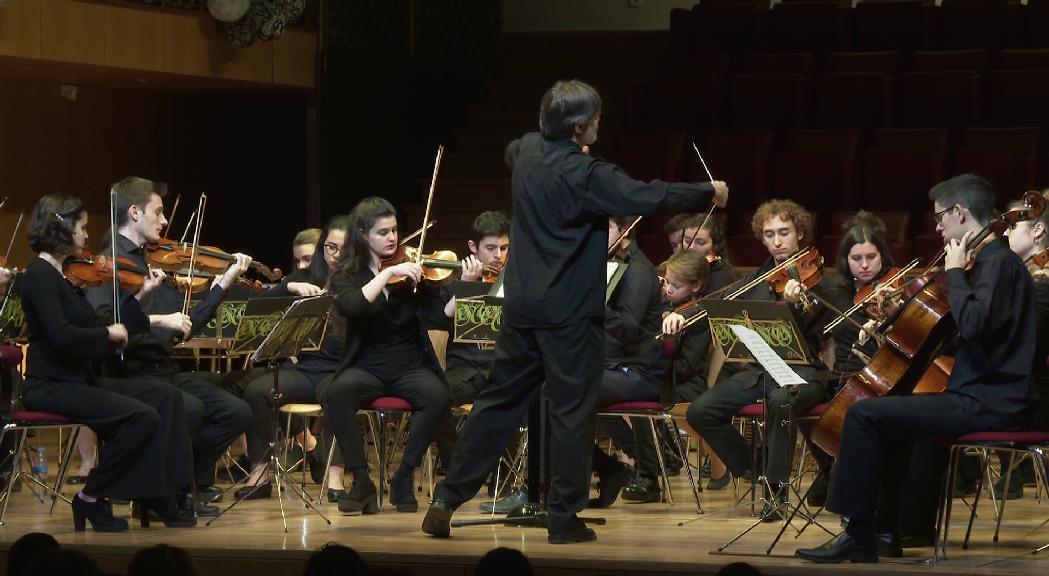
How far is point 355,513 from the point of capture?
5.25m

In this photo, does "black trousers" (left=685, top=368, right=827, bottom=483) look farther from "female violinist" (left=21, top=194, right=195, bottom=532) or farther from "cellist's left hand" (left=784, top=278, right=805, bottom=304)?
"female violinist" (left=21, top=194, right=195, bottom=532)

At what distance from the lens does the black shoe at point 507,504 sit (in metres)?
5.12

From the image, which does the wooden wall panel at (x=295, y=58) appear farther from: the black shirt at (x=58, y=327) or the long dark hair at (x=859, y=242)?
the long dark hair at (x=859, y=242)

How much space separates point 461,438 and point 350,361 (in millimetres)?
1101

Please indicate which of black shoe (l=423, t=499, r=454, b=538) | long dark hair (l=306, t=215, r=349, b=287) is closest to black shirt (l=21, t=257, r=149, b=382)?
black shoe (l=423, t=499, r=454, b=538)

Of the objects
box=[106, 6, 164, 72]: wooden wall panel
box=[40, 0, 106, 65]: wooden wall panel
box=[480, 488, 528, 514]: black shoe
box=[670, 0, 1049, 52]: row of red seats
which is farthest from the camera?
box=[670, 0, 1049, 52]: row of red seats

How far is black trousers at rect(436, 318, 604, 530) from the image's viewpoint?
433cm

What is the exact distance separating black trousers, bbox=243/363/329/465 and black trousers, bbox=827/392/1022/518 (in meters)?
2.34

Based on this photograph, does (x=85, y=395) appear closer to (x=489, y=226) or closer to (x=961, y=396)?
(x=489, y=226)

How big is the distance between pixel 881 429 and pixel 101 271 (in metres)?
2.58

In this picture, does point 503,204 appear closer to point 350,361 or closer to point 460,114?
point 460,114

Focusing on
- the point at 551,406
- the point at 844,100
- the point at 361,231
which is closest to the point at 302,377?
the point at 361,231

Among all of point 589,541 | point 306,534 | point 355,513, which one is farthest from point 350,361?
point 589,541

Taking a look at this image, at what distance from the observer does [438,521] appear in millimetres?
4434
